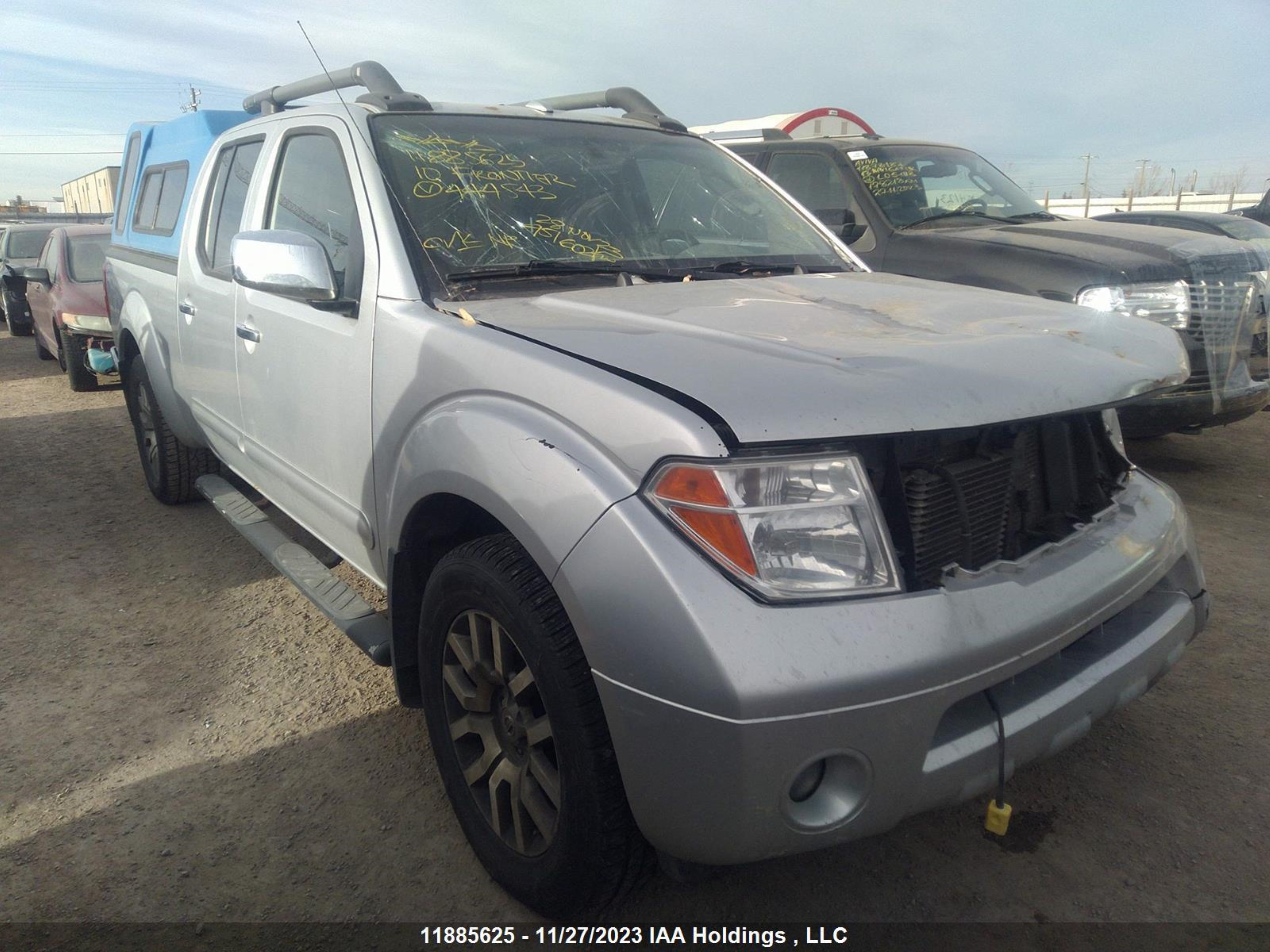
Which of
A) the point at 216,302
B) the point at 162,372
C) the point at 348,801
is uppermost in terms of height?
the point at 216,302

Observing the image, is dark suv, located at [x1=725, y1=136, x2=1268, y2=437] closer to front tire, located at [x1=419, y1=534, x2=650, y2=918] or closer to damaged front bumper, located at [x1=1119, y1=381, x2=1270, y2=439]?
damaged front bumper, located at [x1=1119, y1=381, x2=1270, y2=439]

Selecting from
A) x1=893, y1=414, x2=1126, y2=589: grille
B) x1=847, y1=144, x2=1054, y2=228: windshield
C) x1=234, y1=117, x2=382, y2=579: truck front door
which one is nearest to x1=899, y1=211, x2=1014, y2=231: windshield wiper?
x1=847, y1=144, x2=1054, y2=228: windshield

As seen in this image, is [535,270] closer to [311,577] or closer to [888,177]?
[311,577]

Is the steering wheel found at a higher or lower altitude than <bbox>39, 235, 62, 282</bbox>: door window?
higher

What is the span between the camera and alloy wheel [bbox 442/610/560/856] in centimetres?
190

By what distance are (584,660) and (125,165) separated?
633cm

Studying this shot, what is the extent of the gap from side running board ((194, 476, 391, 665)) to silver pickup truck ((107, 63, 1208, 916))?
2 centimetres

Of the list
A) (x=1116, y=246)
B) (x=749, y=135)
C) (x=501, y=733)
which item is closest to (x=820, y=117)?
(x=749, y=135)

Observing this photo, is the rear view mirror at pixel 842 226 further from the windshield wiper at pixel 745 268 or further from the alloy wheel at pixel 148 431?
the alloy wheel at pixel 148 431

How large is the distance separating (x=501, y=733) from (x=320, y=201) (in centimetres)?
177

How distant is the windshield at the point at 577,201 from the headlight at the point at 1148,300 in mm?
1907

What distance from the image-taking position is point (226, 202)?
3.74m

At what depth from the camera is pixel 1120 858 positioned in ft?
7.21

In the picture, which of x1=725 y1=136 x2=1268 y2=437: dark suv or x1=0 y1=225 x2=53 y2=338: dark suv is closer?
x1=725 y1=136 x2=1268 y2=437: dark suv
